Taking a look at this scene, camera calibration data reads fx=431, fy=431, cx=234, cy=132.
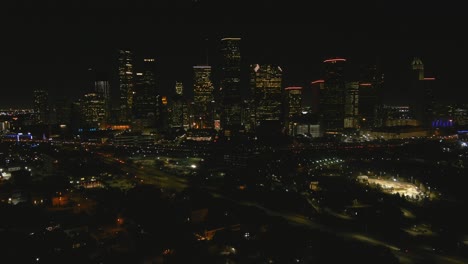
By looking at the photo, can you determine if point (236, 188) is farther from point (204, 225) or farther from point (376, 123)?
point (376, 123)

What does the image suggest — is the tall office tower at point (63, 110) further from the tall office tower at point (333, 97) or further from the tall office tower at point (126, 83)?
the tall office tower at point (333, 97)

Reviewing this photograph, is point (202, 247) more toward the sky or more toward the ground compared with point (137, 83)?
more toward the ground

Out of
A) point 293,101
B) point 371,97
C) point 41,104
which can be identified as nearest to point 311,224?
point 293,101

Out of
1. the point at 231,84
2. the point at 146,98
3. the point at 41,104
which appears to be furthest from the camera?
the point at 41,104

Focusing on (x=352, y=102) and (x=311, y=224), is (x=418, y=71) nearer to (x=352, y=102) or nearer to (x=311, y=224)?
(x=352, y=102)

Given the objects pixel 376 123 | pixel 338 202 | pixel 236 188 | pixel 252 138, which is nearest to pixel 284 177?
pixel 236 188

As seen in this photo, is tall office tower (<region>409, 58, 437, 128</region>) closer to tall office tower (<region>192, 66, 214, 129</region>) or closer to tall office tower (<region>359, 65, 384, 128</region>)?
tall office tower (<region>359, 65, 384, 128</region>)

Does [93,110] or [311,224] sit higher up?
[93,110]
